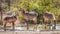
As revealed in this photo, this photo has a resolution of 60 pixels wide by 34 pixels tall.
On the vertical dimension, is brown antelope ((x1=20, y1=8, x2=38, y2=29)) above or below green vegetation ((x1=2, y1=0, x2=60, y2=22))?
below

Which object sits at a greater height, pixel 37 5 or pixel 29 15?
pixel 37 5

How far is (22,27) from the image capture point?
761 centimetres

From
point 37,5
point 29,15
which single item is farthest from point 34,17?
point 37,5

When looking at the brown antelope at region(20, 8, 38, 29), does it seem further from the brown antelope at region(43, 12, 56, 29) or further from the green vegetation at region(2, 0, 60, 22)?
the brown antelope at region(43, 12, 56, 29)

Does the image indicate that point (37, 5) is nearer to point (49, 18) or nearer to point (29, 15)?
point (29, 15)

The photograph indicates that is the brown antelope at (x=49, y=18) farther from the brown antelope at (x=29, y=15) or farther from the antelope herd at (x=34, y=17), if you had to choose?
the brown antelope at (x=29, y=15)

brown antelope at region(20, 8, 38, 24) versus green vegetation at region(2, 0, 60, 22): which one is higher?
green vegetation at region(2, 0, 60, 22)

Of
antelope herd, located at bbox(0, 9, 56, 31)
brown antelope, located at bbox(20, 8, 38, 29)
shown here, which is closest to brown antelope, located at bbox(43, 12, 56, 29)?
antelope herd, located at bbox(0, 9, 56, 31)

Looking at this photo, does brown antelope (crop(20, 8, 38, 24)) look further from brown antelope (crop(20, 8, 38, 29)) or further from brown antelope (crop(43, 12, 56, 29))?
brown antelope (crop(43, 12, 56, 29))

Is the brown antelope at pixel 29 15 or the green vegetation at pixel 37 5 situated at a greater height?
the green vegetation at pixel 37 5

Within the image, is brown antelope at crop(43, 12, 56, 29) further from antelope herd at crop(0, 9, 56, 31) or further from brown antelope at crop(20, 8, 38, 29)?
brown antelope at crop(20, 8, 38, 29)

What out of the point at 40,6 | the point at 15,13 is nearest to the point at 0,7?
the point at 15,13

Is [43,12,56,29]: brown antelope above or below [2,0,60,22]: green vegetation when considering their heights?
below

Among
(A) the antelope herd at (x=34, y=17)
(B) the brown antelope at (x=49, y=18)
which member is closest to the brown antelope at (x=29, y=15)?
(A) the antelope herd at (x=34, y=17)
